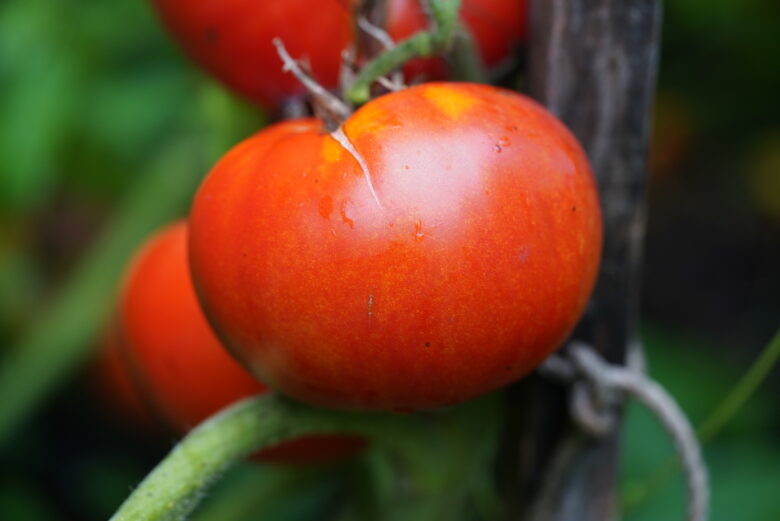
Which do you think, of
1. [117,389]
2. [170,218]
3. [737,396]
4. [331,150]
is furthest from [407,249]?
[117,389]

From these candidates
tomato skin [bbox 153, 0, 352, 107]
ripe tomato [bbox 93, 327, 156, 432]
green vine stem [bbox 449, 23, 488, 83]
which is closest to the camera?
green vine stem [bbox 449, 23, 488, 83]

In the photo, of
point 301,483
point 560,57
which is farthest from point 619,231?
point 301,483

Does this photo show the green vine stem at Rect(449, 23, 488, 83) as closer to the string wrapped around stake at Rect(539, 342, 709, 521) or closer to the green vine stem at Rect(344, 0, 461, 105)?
the green vine stem at Rect(344, 0, 461, 105)

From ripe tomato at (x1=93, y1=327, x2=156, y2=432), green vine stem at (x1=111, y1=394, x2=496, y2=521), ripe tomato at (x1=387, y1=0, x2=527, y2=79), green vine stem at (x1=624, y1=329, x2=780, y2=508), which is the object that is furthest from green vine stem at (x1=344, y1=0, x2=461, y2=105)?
ripe tomato at (x1=93, y1=327, x2=156, y2=432)

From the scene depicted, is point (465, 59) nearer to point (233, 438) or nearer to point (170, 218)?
point (233, 438)

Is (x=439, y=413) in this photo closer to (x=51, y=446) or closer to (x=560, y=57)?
A: (x=560, y=57)

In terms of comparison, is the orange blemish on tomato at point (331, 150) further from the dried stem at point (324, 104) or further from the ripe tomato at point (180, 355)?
the ripe tomato at point (180, 355)
